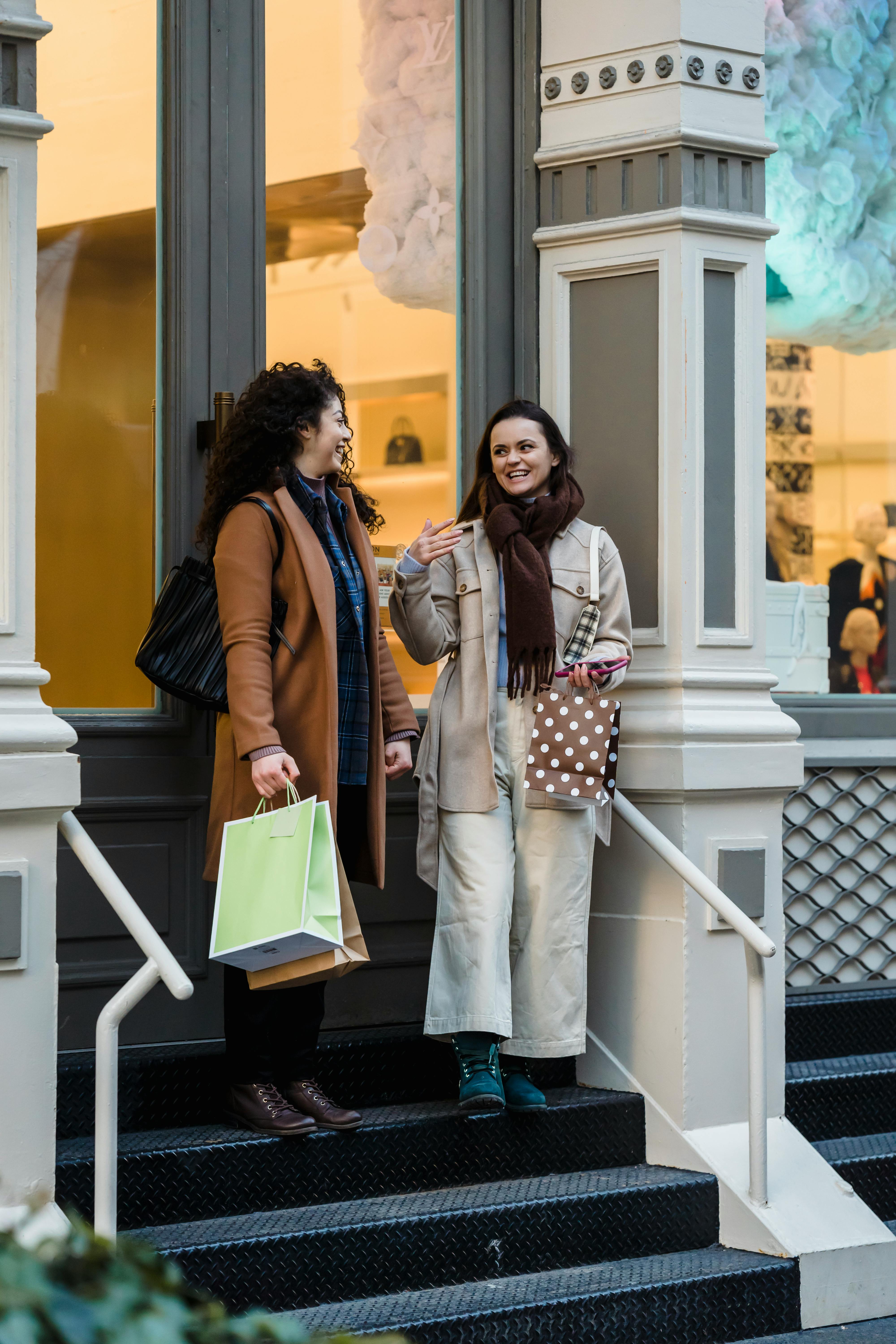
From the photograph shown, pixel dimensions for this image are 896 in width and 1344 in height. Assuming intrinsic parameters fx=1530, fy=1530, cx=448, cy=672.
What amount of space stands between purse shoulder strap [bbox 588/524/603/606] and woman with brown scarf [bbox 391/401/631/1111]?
19 mm

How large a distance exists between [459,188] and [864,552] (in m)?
2.14

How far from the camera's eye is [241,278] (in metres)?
4.39

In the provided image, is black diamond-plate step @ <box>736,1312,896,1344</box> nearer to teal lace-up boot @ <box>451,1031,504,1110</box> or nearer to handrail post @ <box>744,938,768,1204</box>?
handrail post @ <box>744,938,768,1204</box>

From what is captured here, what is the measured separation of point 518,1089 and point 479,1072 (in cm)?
16

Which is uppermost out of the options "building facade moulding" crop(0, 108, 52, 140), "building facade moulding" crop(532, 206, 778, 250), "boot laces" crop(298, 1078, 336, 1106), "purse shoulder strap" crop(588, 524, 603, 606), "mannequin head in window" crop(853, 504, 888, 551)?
"building facade moulding" crop(532, 206, 778, 250)

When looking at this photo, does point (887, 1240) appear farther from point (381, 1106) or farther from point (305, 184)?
point (305, 184)

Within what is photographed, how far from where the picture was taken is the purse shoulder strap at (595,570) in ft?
13.4

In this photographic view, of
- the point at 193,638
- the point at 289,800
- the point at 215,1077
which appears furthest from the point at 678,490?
the point at 215,1077

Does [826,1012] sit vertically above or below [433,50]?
below

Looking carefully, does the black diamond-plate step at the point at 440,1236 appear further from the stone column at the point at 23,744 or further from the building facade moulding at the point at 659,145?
the building facade moulding at the point at 659,145

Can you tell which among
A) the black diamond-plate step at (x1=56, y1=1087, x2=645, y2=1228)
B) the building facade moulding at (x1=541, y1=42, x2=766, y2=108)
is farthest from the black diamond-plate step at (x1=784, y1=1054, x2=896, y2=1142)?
the building facade moulding at (x1=541, y1=42, x2=766, y2=108)

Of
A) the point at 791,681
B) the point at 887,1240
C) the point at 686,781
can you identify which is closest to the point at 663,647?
the point at 686,781

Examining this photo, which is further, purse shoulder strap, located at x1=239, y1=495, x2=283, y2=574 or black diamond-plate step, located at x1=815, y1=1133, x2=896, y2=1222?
black diamond-plate step, located at x1=815, y1=1133, x2=896, y2=1222

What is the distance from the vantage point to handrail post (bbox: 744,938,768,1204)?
12.7 feet
